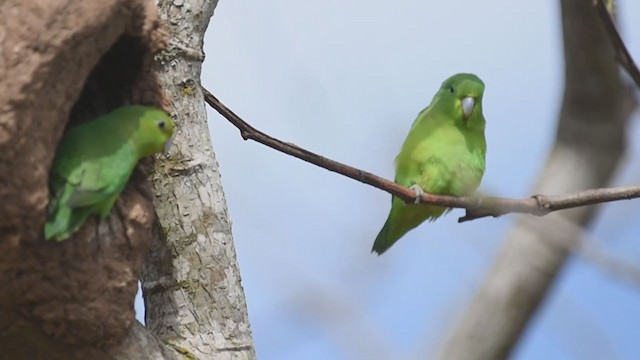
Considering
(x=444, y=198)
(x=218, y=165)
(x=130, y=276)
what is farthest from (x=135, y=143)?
(x=444, y=198)

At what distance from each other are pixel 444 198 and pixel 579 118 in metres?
0.46

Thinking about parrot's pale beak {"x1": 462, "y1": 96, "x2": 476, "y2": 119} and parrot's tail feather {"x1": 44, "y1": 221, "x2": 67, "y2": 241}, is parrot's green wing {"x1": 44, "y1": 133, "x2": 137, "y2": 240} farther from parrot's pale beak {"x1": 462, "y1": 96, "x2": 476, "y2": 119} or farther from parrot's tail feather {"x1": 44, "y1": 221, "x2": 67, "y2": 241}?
parrot's pale beak {"x1": 462, "y1": 96, "x2": 476, "y2": 119}

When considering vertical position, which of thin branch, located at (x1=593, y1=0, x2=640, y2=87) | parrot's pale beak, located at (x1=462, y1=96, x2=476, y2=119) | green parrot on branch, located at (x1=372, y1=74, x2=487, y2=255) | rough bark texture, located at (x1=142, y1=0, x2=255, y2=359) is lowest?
rough bark texture, located at (x1=142, y1=0, x2=255, y2=359)

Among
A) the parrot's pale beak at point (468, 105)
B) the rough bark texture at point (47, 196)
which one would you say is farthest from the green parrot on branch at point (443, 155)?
the rough bark texture at point (47, 196)

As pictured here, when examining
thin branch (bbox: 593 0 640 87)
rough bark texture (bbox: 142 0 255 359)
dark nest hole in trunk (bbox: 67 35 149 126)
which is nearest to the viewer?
thin branch (bbox: 593 0 640 87)

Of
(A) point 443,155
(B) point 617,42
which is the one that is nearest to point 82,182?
(B) point 617,42

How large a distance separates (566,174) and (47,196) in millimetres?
1539

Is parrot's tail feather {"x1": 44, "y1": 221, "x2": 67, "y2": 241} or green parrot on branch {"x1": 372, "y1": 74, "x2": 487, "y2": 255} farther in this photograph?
green parrot on branch {"x1": 372, "y1": 74, "x2": 487, "y2": 255}

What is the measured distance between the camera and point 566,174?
3.49 metres

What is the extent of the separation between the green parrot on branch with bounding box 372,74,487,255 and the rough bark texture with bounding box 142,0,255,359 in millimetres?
1092

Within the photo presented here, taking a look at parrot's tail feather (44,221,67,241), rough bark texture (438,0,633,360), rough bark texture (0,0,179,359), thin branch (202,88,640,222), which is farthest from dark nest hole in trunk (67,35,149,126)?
rough bark texture (438,0,633,360)

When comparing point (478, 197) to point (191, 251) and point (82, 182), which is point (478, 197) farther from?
point (82, 182)

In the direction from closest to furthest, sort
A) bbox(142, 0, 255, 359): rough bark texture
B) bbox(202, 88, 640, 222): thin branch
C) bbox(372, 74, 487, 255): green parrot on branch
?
1. bbox(202, 88, 640, 222): thin branch
2. bbox(142, 0, 255, 359): rough bark texture
3. bbox(372, 74, 487, 255): green parrot on branch

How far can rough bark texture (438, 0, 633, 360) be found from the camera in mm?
3275
